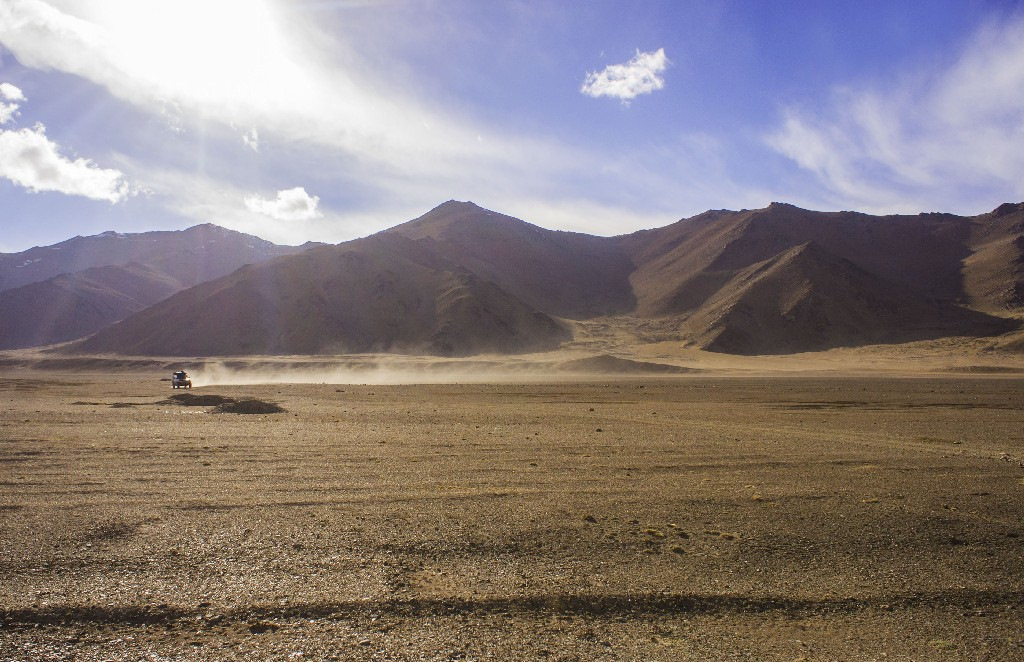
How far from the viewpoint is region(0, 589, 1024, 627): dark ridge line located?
5477 millimetres

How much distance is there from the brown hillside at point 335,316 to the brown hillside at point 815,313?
24.2 metres

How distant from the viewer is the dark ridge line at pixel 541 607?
5.48 meters

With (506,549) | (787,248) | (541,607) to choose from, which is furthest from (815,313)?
(541,607)

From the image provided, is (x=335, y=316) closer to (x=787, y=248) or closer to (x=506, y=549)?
(x=787, y=248)

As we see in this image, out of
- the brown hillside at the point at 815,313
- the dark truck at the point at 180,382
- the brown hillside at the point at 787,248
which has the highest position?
the brown hillside at the point at 787,248

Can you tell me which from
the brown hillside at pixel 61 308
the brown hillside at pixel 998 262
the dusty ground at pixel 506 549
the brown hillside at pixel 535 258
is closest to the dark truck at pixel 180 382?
the dusty ground at pixel 506 549

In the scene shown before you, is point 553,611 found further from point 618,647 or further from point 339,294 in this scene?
point 339,294

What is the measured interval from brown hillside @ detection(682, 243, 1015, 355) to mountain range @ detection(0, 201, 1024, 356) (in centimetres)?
31

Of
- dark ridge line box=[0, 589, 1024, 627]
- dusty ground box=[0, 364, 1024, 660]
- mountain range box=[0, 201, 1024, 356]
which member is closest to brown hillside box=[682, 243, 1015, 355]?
mountain range box=[0, 201, 1024, 356]

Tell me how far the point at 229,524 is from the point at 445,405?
1971 cm

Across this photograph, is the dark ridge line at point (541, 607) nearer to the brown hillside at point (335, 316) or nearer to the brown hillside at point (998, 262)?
the brown hillside at point (335, 316)

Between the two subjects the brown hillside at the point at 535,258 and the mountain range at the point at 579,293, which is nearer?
the mountain range at the point at 579,293

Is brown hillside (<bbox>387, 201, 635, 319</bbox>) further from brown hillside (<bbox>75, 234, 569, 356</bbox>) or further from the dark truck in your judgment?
the dark truck

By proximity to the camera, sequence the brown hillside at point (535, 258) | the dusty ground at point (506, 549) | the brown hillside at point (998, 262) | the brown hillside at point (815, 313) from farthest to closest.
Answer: the brown hillside at point (535, 258) → the brown hillside at point (998, 262) → the brown hillside at point (815, 313) → the dusty ground at point (506, 549)
